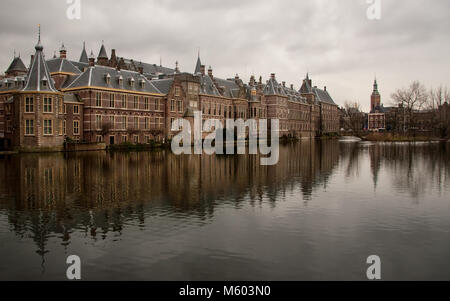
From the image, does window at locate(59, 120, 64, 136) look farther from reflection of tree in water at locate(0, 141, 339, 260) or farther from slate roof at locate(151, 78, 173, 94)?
slate roof at locate(151, 78, 173, 94)

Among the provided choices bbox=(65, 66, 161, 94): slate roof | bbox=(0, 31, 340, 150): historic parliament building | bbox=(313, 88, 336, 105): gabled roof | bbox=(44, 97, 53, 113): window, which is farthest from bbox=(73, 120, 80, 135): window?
bbox=(313, 88, 336, 105): gabled roof

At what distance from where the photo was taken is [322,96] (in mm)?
148125

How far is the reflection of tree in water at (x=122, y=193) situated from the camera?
13641mm

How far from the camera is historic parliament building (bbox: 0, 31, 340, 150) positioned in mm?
48312

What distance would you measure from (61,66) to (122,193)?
45828 millimetres

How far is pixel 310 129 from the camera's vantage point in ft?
441

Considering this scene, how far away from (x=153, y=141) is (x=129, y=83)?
976 cm

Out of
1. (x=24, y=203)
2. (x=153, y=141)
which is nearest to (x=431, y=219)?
(x=24, y=203)

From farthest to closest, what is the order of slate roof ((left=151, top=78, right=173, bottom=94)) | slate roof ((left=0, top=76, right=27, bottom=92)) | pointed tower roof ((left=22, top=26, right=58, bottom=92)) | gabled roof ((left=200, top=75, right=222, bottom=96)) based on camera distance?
gabled roof ((left=200, top=75, right=222, bottom=96)), slate roof ((left=151, top=78, right=173, bottom=94)), slate roof ((left=0, top=76, right=27, bottom=92)), pointed tower roof ((left=22, top=26, right=58, bottom=92))

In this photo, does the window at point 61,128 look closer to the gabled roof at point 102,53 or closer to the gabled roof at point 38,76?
the gabled roof at point 38,76

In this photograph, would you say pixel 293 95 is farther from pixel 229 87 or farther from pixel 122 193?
pixel 122 193

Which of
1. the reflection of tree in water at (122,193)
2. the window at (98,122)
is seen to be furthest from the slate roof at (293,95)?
the reflection of tree in water at (122,193)

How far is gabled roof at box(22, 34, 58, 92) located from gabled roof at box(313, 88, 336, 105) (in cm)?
10708
